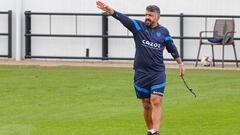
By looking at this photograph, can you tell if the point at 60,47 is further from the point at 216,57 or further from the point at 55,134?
the point at 55,134

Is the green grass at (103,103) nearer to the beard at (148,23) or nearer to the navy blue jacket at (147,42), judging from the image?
the navy blue jacket at (147,42)

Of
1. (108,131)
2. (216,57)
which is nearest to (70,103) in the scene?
(108,131)

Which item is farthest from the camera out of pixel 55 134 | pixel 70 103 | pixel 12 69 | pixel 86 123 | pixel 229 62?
pixel 229 62

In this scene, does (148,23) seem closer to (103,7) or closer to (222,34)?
(103,7)

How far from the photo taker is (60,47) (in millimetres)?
26938

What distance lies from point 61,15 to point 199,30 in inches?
163

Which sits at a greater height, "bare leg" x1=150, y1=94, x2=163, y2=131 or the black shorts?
the black shorts

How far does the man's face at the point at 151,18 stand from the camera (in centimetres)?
1230

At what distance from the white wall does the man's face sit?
13882 millimetres

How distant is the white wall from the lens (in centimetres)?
2627

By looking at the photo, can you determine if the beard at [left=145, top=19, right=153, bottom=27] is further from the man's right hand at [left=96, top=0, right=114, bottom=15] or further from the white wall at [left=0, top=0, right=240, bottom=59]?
the white wall at [left=0, top=0, right=240, bottom=59]

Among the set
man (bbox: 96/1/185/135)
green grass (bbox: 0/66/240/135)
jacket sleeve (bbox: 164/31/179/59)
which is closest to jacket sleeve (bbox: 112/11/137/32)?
man (bbox: 96/1/185/135)

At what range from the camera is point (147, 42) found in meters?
12.4

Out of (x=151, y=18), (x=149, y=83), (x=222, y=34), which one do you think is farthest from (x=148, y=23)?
(x=222, y=34)
